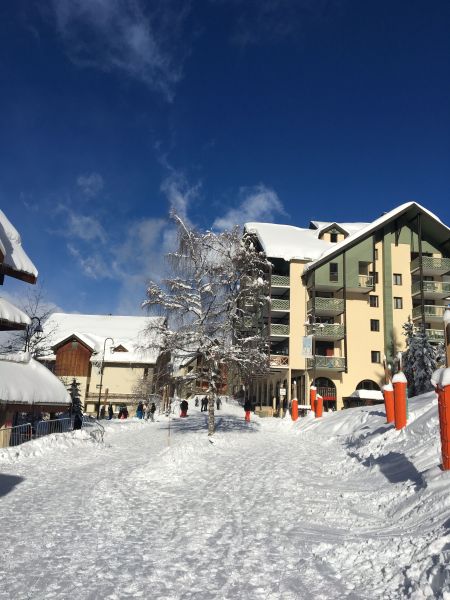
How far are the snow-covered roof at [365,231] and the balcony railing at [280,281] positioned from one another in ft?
5.88

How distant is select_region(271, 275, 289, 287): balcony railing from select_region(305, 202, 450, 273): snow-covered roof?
5.88ft

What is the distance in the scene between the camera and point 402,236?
133ft

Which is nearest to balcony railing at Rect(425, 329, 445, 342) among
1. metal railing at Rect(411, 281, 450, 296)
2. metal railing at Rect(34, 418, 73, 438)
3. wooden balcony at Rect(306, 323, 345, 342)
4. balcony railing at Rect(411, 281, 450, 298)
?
balcony railing at Rect(411, 281, 450, 298)

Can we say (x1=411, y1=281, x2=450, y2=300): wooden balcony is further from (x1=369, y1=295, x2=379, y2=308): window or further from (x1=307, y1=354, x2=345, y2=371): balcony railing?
(x1=307, y1=354, x2=345, y2=371): balcony railing

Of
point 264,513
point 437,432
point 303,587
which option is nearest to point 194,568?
point 303,587

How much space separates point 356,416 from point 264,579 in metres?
15.9

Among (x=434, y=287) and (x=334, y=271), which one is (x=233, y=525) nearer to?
(x=334, y=271)

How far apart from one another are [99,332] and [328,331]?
3188 cm

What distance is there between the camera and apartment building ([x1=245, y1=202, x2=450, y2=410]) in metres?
36.9

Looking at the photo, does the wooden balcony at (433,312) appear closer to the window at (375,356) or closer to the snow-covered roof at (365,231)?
the window at (375,356)

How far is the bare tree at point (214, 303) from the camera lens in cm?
1873

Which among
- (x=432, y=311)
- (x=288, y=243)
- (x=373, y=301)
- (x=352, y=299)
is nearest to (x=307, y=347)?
(x=352, y=299)

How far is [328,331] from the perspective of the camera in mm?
36781

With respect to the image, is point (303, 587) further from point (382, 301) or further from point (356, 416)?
point (382, 301)
